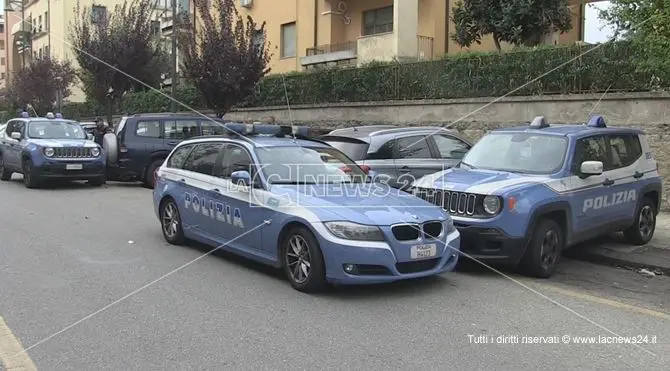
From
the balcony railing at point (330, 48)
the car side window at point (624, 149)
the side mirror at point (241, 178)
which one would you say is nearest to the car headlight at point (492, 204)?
the car side window at point (624, 149)

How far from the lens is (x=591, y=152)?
25.9ft

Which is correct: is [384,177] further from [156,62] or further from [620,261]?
[156,62]

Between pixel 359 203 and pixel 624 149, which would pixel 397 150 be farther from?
pixel 359 203

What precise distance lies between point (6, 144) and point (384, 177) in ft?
39.8

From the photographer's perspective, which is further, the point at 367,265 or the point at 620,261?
the point at 620,261

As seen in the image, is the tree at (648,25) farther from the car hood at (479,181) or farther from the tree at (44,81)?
the tree at (44,81)

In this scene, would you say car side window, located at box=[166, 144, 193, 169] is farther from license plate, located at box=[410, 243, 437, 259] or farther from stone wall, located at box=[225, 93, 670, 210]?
stone wall, located at box=[225, 93, 670, 210]

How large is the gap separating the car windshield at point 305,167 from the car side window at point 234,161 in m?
0.17

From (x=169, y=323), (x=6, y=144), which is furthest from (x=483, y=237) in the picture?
(x=6, y=144)

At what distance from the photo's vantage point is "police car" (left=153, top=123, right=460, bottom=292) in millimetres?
5812

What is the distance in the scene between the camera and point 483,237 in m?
6.92

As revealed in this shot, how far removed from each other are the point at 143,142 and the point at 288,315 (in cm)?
1075

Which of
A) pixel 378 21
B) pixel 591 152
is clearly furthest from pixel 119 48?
pixel 591 152

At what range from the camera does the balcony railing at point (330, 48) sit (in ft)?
78.0
